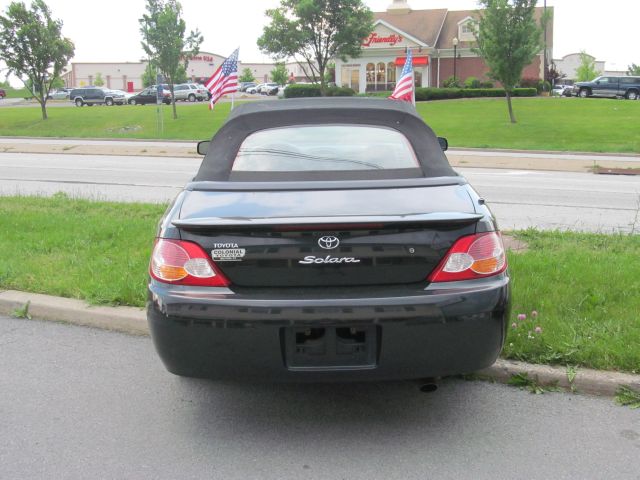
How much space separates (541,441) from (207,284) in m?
1.76

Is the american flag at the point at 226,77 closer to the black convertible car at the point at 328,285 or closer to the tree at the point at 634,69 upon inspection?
the black convertible car at the point at 328,285

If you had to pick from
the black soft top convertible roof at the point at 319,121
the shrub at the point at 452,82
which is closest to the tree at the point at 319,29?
the shrub at the point at 452,82

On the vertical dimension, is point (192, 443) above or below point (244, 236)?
below

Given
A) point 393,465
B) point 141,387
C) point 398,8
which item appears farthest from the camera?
point 398,8

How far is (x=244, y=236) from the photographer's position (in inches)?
116

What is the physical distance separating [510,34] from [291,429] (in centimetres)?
2430

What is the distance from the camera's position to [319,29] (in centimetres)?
3622

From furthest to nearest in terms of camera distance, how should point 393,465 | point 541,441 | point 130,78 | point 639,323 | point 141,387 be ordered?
point 130,78
point 639,323
point 141,387
point 541,441
point 393,465

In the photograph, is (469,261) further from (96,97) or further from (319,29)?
(96,97)

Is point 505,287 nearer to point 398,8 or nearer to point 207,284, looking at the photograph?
point 207,284

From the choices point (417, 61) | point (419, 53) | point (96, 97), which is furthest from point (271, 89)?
point (96, 97)

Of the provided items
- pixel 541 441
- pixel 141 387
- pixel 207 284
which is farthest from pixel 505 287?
pixel 141 387

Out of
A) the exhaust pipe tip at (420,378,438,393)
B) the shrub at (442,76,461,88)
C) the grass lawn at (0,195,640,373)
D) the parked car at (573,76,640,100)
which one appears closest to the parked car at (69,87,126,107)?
the shrub at (442,76,461,88)

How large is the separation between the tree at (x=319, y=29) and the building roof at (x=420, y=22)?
22.1 meters
